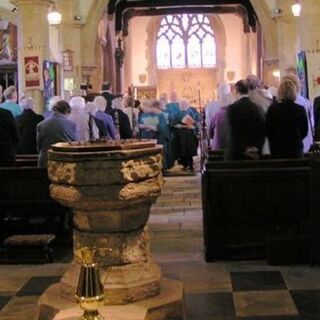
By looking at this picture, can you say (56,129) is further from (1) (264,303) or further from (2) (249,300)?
(1) (264,303)

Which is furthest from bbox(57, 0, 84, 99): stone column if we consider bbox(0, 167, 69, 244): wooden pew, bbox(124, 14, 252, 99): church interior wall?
bbox(124, 14, 252, 99): church interior wall

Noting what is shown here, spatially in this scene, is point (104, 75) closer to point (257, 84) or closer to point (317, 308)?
point (257, 84)

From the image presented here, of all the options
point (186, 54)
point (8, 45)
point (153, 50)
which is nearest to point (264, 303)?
point (8, 45)

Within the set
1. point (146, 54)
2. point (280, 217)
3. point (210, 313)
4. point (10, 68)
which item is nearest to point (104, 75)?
point (10, 68)

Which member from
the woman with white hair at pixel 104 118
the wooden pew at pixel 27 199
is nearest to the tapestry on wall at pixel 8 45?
the woman with white hair at pixel 104 118

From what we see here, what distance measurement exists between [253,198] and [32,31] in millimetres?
8227

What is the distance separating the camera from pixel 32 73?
13164 millimetres

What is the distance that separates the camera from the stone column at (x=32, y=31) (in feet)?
44.4

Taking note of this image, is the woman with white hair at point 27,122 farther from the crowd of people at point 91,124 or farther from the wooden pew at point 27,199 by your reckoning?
the wooden pew at point 27,199

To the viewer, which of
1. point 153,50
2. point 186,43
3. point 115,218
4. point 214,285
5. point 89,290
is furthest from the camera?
point 186,43

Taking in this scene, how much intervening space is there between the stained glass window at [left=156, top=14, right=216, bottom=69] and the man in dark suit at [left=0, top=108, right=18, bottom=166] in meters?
29.0

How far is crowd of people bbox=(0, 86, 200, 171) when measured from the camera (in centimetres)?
785

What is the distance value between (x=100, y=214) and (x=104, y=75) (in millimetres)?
21503

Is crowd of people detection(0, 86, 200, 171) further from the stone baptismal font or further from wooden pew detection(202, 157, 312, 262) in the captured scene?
the stone baptismal font
